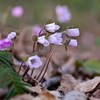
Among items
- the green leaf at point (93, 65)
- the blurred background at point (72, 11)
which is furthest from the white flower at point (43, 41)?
the blurred background at point (72, 11)

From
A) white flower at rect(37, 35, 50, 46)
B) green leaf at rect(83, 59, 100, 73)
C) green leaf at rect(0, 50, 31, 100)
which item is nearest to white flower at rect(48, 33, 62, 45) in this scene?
white flower at rect(37, 35, 50, 46)

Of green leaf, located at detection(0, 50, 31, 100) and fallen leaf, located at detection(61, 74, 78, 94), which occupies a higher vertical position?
green leaf, located at detection(0, 50, 31, 100)

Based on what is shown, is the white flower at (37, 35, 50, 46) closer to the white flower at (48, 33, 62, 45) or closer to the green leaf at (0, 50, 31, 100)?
the white flower at (48, 33, 62, 45)

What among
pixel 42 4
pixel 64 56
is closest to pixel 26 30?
pixel 64 56

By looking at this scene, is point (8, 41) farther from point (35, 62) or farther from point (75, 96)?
point (75, 96)

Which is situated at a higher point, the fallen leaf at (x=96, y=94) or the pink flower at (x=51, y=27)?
the pink flower at (x=51, y=27)

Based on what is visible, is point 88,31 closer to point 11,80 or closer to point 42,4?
point 42,4

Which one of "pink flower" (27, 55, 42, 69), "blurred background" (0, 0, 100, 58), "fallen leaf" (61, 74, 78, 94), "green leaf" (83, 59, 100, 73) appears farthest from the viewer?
"blurred background" (0, 0, 100, 58)

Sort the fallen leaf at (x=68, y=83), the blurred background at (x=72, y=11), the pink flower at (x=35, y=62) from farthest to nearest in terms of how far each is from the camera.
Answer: the blurred background at (x=72, y=11)
the fallen leaf at (x=68, y=83)
the pink flower at (x=35, y=62)

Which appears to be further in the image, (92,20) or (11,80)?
(92,20)

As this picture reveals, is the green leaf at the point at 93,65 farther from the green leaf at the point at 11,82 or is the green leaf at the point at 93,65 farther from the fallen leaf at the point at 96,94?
the green leaf at the point at 11,82

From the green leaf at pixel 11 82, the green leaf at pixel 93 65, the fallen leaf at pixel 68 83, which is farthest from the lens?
the green leaf at pixel 93 65
